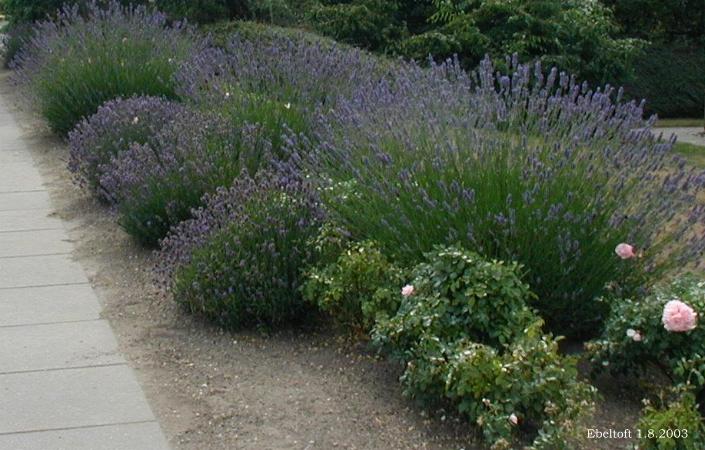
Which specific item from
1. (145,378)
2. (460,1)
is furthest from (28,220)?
(460,1)

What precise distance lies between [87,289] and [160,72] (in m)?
4.97

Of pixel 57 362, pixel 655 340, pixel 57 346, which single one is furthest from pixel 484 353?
pixel 57 346

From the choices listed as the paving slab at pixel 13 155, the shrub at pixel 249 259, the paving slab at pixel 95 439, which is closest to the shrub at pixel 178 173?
the shrub at pixel 249 259

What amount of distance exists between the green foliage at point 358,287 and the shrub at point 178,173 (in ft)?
5.87

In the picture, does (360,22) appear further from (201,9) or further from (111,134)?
(111,134)

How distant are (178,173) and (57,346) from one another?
2.15 meters

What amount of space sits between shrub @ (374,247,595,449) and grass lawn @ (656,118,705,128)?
52.1 ft

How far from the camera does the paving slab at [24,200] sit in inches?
388

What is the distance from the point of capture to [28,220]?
9391mm

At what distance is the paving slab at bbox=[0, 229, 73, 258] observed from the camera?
8.43 metres

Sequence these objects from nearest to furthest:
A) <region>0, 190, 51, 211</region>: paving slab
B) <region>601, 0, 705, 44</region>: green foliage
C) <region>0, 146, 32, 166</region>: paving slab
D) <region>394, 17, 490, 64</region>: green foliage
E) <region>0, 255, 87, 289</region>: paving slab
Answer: <region>0, 255, 87, 289</region>: paving slab, <region>0, 190, 51, 211</region>: paving slab, <region>0, 146, 32, 166</region>: paving slab, <region>394, 17, 490, 64</region>: green foliage, <region>601, 0, 705, 44</region>: green foliage

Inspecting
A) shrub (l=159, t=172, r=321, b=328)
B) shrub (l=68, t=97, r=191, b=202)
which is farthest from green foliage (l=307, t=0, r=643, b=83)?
shrub (l=159, t=172, r=321, b=328)

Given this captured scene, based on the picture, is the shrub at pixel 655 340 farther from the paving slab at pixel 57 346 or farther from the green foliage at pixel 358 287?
the paving slab at pixel 57 346

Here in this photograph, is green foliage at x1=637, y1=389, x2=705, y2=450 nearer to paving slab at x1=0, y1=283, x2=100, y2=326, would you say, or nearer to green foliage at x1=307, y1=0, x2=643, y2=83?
paving slab at x1=0, y1=283, x2=100, y2=326
